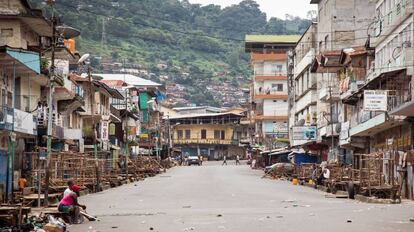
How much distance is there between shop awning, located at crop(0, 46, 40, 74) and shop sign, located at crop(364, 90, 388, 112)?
1728cm

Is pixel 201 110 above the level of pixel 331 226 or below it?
above

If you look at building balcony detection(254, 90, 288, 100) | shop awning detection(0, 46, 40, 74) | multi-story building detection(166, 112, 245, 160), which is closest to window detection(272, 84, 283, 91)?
building balcony detection(254, 90, 288, 100)

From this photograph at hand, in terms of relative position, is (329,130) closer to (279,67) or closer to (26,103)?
(26,103)

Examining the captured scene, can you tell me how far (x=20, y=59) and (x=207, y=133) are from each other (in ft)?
382

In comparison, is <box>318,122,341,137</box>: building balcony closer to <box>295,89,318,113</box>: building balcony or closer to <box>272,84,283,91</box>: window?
<box>295,89,318,113</box>: building balcony

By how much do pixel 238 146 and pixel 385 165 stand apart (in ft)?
377

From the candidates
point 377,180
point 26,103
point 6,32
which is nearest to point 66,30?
point 6,32

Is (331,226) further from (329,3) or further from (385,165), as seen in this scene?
(329,3)

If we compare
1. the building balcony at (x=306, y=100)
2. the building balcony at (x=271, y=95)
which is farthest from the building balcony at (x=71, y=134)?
the building balcony at (x=271, y=95)

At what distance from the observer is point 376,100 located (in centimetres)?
3975

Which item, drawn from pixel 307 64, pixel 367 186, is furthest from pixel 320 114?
pixel 367 186

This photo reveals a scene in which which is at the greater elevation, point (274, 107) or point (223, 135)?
point (274, 107)

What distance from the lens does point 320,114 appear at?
245ft

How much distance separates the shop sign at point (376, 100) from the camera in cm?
3959
